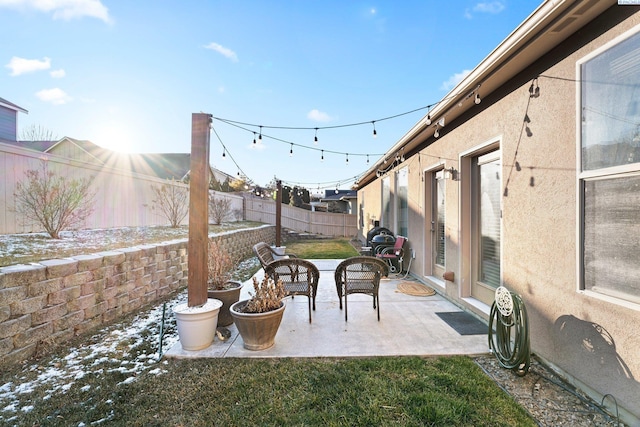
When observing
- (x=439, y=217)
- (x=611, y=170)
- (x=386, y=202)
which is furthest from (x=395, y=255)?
(x=611, y=170)

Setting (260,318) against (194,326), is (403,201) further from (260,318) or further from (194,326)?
(194,326)

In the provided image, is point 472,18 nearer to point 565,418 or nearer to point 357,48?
point 357,48

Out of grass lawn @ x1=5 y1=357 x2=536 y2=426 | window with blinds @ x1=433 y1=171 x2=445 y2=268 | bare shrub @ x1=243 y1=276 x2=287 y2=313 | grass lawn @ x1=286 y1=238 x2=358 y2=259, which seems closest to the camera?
grass lawn @ x1=5 y1=357 x2=536 y2=426

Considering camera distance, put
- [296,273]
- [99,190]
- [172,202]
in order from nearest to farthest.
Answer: [296,273] → [99,190] → [172,202]

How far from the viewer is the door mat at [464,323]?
11.1ft

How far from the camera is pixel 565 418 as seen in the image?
1.95 meters

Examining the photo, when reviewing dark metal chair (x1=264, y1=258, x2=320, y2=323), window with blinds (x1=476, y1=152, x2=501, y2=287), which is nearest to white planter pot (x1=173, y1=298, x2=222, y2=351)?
dark metal chair (x1=264, y1=258, x2=320, y2=323)

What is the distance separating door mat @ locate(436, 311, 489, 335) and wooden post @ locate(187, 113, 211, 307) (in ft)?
9.65

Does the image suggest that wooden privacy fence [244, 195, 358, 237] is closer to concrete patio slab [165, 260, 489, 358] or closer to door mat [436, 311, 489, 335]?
concrete patio slab [165, 260, 489, 358]

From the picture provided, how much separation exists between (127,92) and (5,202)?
10.5ft

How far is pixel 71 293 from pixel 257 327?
6.75 ft

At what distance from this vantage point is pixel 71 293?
311 cm

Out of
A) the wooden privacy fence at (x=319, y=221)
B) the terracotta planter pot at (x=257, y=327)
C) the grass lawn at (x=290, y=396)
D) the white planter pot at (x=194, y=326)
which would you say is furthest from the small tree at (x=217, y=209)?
the grass lawn at (x=290, y=396)

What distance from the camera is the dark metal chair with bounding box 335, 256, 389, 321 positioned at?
3.75 meters
